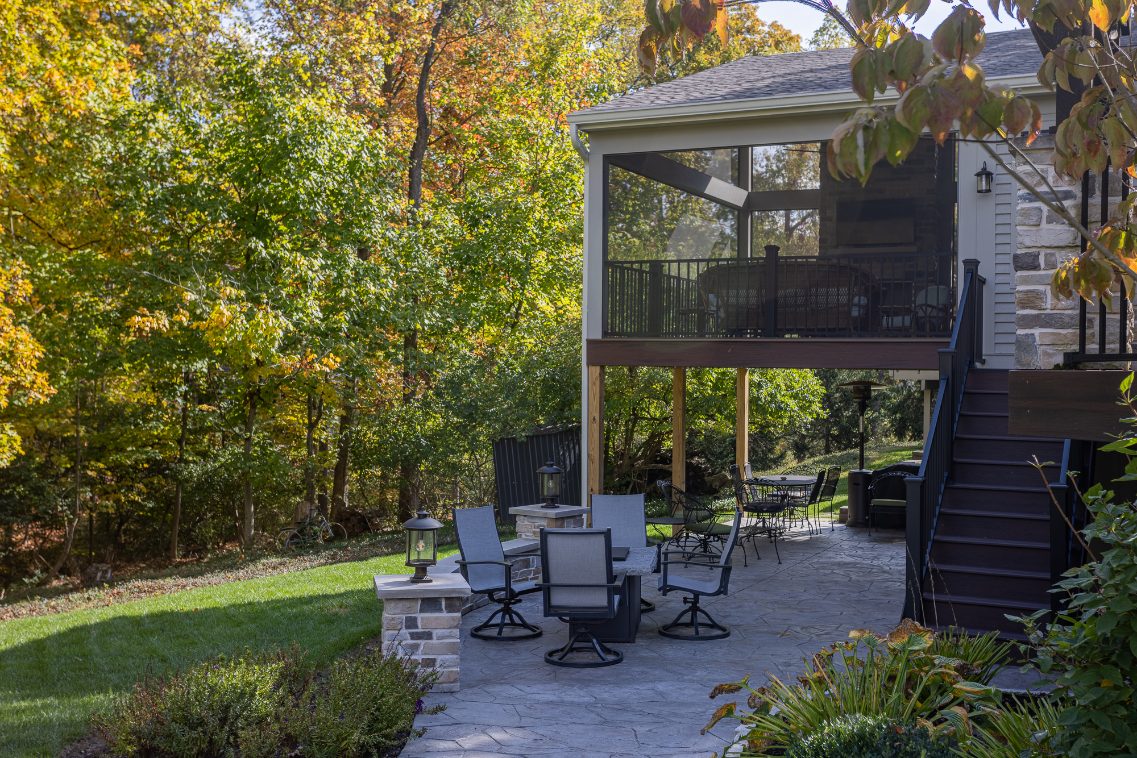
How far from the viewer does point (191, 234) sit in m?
14.5

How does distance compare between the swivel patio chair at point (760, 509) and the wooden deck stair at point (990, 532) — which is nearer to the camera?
the wooden deck stair at point (990, 532)

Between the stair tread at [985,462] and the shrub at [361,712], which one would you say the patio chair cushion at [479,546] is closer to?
the shrub at [361,712]

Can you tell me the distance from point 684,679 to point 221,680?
9.81 ft

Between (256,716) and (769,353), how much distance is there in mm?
8058

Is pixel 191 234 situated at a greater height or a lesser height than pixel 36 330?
greater

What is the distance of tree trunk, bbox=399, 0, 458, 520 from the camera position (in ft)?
59.2

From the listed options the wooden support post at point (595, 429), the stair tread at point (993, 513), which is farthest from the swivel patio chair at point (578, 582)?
the wooden support post at point (595, 429)

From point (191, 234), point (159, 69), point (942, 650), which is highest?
point (159, 69)

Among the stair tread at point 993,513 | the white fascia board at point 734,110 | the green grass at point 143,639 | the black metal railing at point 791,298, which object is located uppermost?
the white fascia board at point 734,110

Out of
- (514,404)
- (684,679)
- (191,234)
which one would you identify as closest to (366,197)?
(191,234)

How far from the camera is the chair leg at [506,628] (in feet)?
26.2

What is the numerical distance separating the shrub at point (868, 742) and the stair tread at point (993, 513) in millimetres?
3940

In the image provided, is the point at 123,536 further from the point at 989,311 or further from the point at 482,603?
the point at 989,311

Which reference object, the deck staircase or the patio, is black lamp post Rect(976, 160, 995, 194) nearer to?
the deck staircase
